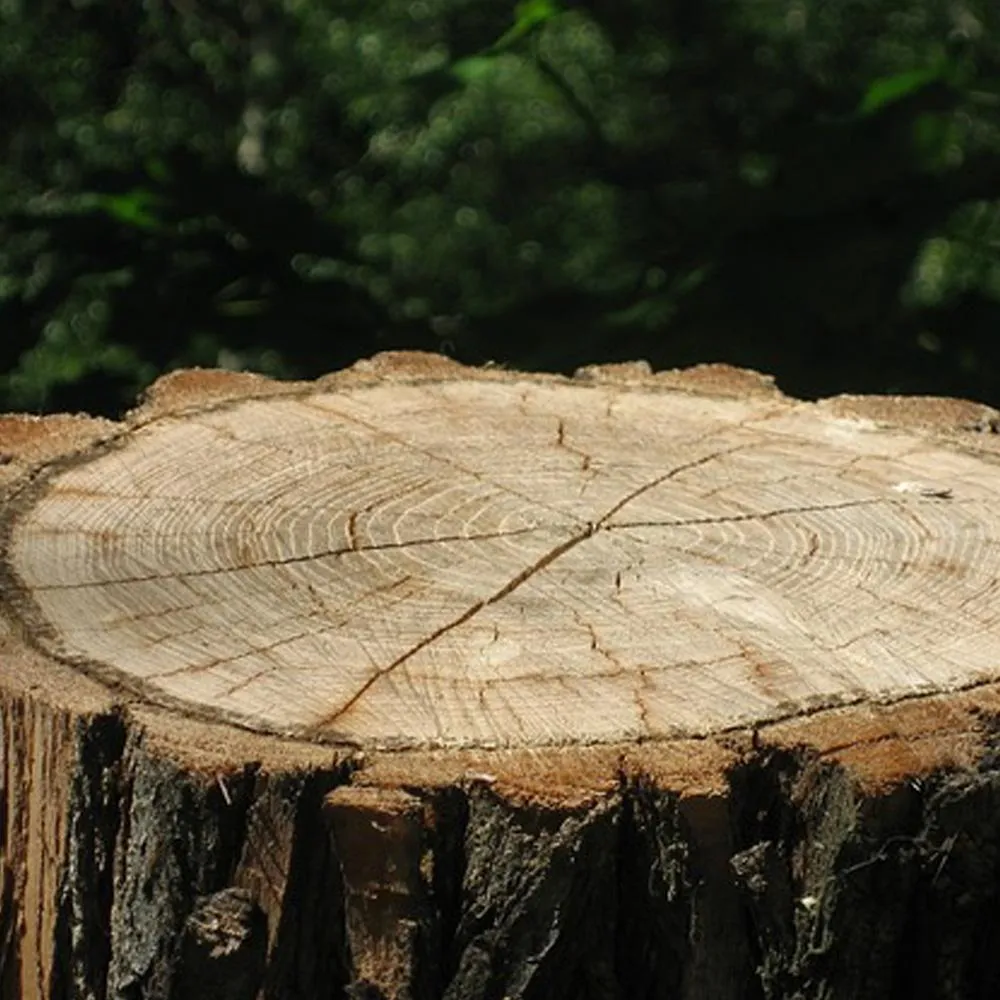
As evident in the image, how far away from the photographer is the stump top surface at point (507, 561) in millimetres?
2564

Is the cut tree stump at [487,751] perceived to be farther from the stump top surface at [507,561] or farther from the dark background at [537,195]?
the dark background at [537,195]

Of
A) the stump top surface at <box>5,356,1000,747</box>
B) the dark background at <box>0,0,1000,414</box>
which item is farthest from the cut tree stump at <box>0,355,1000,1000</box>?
the dark background at <box>0,0,1000,414</box>

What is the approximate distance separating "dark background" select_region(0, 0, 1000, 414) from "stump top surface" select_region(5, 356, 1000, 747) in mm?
1624

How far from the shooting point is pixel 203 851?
8.08ft

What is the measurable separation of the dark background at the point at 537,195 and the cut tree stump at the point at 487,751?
2.13m

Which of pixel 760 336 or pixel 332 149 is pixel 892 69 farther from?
pixel 332 149

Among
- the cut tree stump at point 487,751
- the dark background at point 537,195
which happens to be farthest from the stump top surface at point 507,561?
the dark background at point 537,195

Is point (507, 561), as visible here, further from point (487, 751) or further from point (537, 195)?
point (537, 195)

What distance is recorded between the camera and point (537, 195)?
5.26 metres

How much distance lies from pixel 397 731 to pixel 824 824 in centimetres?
43

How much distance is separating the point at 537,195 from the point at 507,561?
2467 millimetres

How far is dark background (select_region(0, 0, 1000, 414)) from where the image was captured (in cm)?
514

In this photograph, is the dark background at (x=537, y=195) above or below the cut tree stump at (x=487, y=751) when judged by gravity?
above

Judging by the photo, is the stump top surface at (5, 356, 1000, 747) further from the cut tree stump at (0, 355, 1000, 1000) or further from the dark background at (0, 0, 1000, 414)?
the dark background at (0, 0, 1000, 414)
